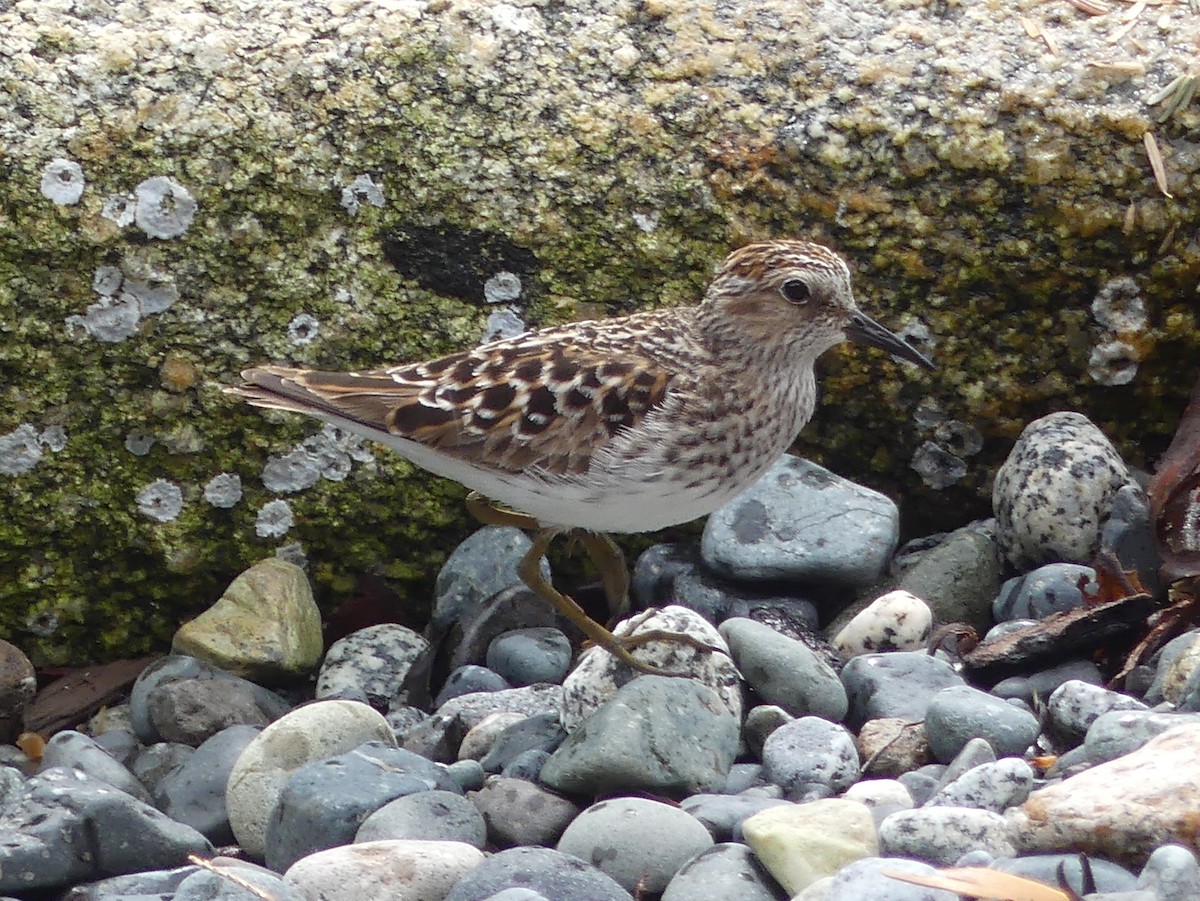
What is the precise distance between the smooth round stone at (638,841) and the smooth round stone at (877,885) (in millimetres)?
510

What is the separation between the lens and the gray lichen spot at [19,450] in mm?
5691

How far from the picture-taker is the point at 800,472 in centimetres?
596

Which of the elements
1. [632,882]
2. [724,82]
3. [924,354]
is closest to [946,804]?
[632,882]

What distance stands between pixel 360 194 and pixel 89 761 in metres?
2.17

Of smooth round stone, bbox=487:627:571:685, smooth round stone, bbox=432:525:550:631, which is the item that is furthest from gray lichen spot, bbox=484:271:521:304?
smooth round stone, bbox=487:627:571:685

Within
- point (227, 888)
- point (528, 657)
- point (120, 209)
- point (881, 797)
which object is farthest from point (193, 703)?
point (881, 797)

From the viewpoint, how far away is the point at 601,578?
6.25m

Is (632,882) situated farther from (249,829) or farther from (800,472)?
(800,472)

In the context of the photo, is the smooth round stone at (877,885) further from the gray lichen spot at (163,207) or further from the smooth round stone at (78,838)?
the gray lichen spot at (163,207)

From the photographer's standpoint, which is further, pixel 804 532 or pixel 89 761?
pixel 804 532

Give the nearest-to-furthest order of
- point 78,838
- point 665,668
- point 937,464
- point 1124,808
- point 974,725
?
1. point 1124,808
2. point 78,838
3. point 974,725
4. point 665,668
5. point 937,464

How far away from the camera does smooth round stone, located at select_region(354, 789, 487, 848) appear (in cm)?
428

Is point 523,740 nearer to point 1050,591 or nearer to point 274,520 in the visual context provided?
point 274,520

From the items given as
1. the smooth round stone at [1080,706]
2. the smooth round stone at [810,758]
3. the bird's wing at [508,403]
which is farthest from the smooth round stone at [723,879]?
the bird's wing at [508,403]
